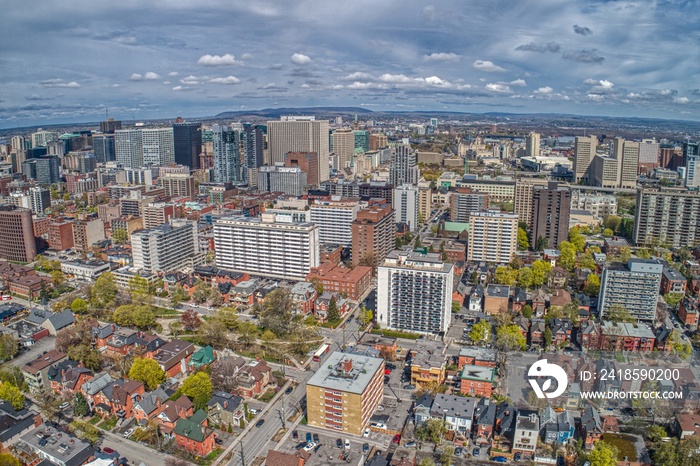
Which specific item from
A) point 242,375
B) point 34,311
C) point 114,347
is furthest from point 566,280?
point 34,311

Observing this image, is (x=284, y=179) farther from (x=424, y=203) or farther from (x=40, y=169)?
(x=40, y=169)

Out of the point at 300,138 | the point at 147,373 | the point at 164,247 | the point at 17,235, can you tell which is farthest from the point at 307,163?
the point at 147,373

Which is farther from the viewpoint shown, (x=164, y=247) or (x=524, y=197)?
(x=524, y=197)

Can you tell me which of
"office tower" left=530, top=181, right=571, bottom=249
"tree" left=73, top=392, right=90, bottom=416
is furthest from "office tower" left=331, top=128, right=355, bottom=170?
"tree" left=73, top=392, right=90, bottom=416

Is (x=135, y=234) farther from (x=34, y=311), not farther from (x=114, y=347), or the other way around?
(x=114, y=347)

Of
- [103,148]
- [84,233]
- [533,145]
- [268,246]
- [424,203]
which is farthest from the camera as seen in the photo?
[533,145]

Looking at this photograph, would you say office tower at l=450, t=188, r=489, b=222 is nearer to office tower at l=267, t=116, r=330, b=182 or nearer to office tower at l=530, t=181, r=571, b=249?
office tower at l=530, t=181, r=571, b=249

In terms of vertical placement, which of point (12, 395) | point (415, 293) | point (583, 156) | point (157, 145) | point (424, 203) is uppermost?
point (157, 145)
